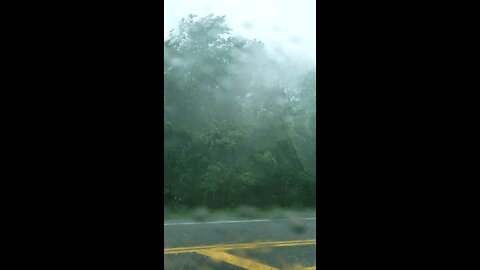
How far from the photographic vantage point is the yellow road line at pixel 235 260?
3.24m

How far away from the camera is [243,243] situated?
367cm

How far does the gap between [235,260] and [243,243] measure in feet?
1.11

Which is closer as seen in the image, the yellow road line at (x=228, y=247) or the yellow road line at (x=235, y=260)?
the yellow road line at (x=235, y=260)

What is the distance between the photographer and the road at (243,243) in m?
3.29

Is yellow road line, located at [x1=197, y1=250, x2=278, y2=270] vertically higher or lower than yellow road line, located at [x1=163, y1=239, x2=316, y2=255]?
lower

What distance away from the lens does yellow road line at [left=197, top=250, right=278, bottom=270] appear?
3.24 metres

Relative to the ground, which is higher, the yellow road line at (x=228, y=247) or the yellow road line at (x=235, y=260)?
the yellow road line at (x=228, y=247)

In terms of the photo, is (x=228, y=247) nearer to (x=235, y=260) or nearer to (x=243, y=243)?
(x=243, y=243)

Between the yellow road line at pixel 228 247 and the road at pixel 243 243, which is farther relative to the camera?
the yellow road line at pixel 228 247

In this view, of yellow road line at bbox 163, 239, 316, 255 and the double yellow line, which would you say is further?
yellow road line at bbox 163, 239, 316, 255

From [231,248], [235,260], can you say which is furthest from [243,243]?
[235,260]
